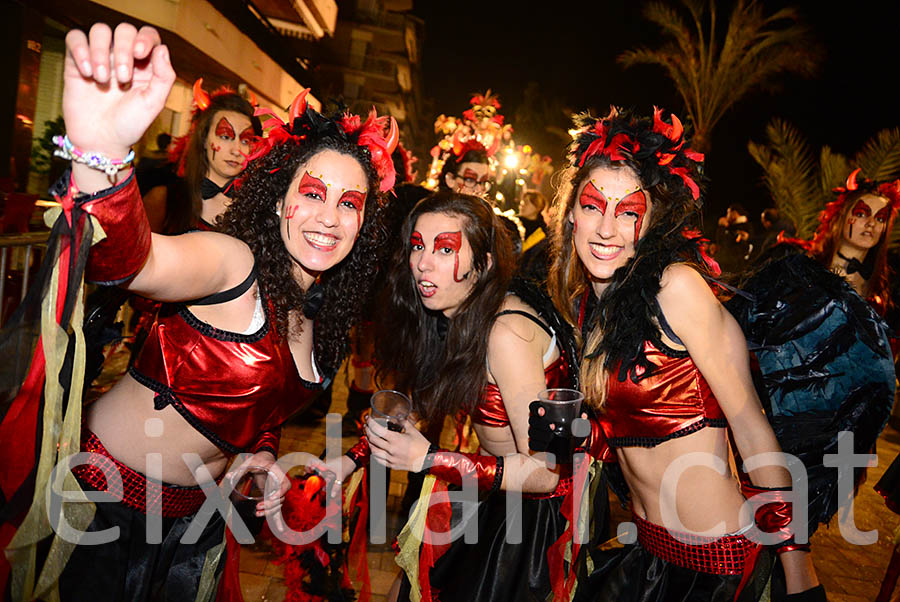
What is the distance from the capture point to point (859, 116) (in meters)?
17.5

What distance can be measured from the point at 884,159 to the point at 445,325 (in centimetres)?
1123

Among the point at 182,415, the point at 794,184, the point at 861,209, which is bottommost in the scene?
the point at 182,415

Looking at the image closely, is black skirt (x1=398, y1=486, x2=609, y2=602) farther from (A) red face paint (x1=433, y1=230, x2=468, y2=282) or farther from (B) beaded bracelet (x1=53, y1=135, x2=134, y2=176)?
(B) beaded bracelet (x1=53, y1=135, x2=134, y2=176)

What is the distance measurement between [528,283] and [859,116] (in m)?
19.3

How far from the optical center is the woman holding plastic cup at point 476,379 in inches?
86.6

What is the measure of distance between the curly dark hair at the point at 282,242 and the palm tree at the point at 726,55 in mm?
12486

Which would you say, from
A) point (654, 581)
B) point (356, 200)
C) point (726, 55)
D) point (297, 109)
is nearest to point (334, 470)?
point (356, 200)

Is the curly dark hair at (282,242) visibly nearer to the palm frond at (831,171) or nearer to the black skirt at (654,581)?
the black skirt at (654,581)

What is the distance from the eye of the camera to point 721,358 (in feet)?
6.88

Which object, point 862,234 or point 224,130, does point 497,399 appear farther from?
point 862,234

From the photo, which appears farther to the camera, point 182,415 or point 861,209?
point 861,209

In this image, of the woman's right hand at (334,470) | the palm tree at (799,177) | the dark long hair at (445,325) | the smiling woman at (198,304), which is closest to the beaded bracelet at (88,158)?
the smiling woman at (198,304)

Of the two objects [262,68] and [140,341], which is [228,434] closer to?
[140,341]

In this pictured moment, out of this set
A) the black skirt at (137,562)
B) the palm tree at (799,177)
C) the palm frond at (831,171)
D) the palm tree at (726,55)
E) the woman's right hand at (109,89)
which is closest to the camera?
the woman's right hand at (109,89)
